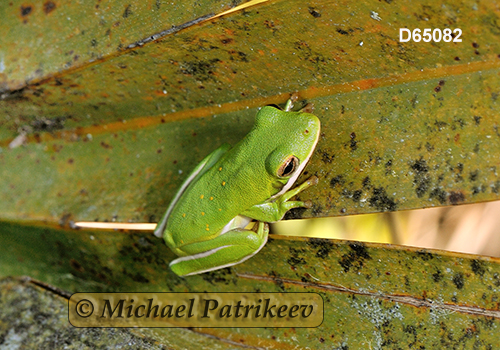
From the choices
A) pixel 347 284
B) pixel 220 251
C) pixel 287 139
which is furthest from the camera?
pixel 220 251

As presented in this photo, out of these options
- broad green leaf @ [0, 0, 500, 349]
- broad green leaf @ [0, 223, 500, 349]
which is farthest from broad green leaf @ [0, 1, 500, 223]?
broad green leaf @ [0, 223, 500, 349]

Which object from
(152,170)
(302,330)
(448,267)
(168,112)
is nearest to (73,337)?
(152,170)

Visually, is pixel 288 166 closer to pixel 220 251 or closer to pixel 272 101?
pixel 272 101

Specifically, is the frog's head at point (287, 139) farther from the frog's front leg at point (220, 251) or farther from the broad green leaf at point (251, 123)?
the frog's front leg at point (220, 251)

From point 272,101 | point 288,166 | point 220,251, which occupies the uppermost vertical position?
point 272,101

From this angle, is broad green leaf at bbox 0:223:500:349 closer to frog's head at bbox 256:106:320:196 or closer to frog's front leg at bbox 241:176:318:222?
frog's front leg at bbox 241:176:318:222

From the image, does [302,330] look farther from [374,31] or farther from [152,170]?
[374,31]

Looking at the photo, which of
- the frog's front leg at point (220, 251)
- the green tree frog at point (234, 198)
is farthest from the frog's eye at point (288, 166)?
the frog's front leg at point (220, 251)

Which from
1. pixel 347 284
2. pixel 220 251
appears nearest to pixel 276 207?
pixel 220 251
